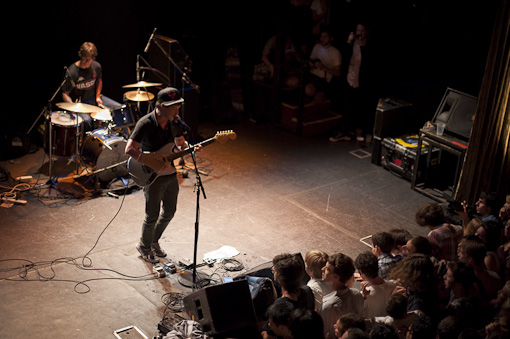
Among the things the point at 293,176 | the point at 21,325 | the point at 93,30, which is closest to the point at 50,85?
the point at 93,30

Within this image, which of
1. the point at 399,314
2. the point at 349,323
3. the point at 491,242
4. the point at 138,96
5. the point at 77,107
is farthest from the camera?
the point at 138,96

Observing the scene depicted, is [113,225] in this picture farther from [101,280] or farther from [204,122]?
[204,122]

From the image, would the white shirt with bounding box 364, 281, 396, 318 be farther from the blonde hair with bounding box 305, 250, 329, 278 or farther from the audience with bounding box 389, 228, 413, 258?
the audience with bounding box 389, 228, 413, 258

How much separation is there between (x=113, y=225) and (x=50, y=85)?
3.43 meters

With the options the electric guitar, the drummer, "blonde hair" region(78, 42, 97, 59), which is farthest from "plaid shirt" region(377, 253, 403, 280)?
"blonde hair" region(78, 42, 97, 59)

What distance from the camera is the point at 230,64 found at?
11133 millimetres

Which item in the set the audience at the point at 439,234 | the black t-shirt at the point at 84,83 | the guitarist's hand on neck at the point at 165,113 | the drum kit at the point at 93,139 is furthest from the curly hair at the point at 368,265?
the black t-shirt at the point at 84,83

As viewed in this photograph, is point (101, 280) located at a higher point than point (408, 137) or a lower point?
lower

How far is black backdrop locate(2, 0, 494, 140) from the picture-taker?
8.84 m

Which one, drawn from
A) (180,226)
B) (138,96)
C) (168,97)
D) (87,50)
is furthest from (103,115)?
(168,97)

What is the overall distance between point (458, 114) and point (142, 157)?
4.60 meters

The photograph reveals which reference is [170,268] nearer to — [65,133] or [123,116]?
[65,133]

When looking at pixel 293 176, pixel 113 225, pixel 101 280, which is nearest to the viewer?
pixel 101 280

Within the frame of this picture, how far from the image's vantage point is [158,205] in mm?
6145
